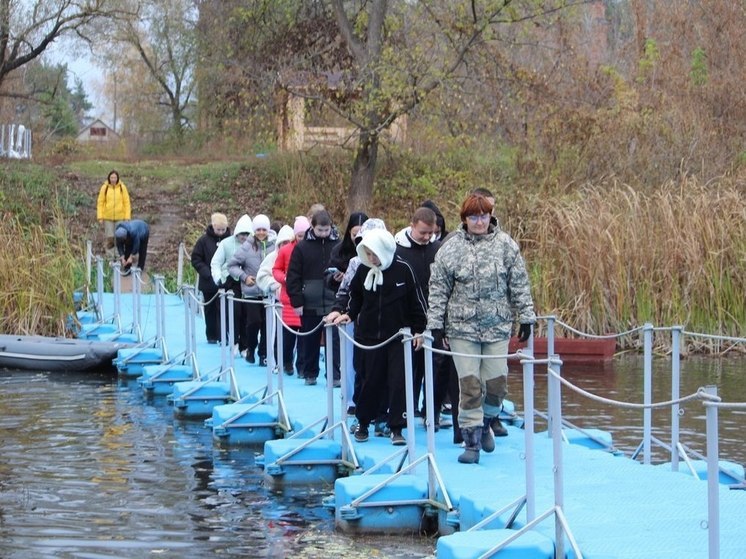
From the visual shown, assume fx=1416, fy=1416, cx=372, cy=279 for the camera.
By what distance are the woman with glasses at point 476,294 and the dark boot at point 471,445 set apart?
0.59ft

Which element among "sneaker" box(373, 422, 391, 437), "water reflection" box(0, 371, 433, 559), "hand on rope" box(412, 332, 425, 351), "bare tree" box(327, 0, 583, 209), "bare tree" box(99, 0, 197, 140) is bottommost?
"water reflection" box(0, 371, 433, 559)

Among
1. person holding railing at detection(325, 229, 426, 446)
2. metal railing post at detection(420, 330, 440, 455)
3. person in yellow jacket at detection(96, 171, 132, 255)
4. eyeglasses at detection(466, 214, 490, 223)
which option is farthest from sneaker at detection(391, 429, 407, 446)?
person in yellow jacket at detection(96, 171, 132, 255)

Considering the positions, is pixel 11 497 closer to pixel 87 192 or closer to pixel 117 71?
pixel 87 192

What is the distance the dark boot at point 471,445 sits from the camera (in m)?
9.62

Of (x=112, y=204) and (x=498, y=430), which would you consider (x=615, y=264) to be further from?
(x=112, y=204)

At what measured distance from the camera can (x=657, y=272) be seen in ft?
64.9

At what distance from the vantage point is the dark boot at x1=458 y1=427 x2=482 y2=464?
31.6ft

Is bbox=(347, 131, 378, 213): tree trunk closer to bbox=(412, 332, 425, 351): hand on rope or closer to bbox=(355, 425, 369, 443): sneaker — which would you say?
bbox=(355, 425, 369, 443): sneaker

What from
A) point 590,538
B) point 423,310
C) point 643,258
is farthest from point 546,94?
point 590,538

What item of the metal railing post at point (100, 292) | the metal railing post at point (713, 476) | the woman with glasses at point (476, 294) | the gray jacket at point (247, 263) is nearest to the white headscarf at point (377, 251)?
the woman with glasses at point (476, 294)

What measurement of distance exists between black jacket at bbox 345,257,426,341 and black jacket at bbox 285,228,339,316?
287 centimetres

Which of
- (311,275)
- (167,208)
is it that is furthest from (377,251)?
(167,208)

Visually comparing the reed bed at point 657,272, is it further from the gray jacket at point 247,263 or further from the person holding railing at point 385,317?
the person holding railing at point 385,317

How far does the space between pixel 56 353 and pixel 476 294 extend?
10478mm
